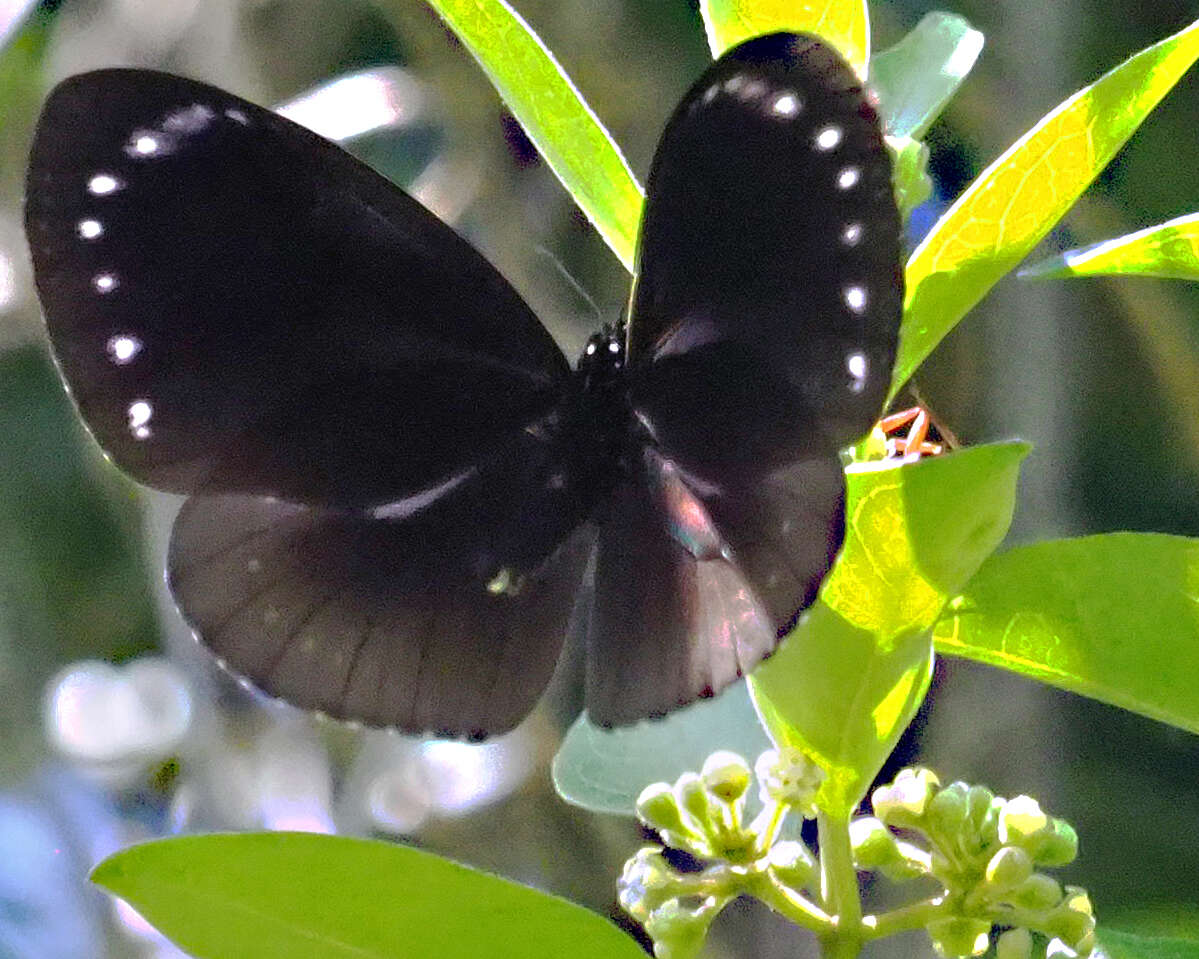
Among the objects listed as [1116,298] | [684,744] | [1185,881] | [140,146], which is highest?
[140,146]

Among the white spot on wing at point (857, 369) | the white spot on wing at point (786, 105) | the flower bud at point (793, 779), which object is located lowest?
the flower bud at point (793, 779)

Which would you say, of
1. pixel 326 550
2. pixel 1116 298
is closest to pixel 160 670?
pixel 326 550

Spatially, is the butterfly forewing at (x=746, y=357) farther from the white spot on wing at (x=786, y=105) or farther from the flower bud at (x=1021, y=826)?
the flower bud at (x=1021, y=826)

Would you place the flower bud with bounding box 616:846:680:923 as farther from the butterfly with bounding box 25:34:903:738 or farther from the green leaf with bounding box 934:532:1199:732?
the green leaf with bounding box 934:532:1199:732

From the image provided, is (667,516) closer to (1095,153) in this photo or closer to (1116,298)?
(1095,153)

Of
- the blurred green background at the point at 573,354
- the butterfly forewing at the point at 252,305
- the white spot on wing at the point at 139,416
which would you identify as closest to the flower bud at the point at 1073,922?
the butterfly forewing at the point at 252,305

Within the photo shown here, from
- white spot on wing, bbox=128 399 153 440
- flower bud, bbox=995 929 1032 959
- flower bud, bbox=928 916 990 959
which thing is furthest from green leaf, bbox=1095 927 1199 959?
white spot on wing, bbox=128 399 153 440

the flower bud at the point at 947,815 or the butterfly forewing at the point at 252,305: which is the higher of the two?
the butterfly forewing at the point at 252,305
